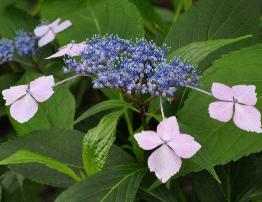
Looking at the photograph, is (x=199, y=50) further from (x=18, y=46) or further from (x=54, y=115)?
(x=18, y=46)

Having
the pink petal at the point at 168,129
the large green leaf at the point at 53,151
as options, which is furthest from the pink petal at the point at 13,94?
the pink petal at the point at 168,129

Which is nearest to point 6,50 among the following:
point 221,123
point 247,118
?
point 221,123

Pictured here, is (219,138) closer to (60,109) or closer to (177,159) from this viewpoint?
(177,159)

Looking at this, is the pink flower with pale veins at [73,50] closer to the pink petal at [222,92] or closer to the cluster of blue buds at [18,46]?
the pink petal at [222,92]

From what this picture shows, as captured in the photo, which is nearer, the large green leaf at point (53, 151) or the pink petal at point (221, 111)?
the pink petal at point (221, 111)

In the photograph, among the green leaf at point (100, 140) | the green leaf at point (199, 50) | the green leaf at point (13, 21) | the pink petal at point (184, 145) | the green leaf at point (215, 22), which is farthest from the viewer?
the green leaf at point (13, 21)

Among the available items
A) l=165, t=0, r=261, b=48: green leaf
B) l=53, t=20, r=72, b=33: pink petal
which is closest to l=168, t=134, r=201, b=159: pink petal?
l=165, t=0, r=261, b=48: green leaf

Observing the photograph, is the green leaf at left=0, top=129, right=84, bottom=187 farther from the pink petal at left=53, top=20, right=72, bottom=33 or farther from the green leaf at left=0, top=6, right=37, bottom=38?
the green leaf at left=0, top=6, right=37, bottom=38
